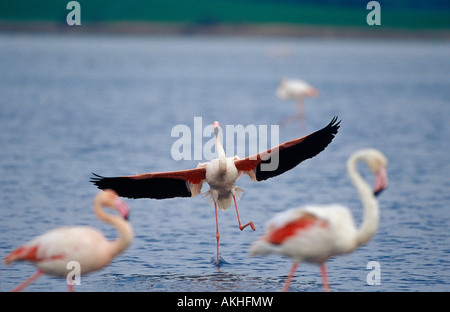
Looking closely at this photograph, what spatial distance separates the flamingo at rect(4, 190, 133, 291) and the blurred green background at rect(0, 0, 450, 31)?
241 ft

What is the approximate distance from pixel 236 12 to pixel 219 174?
8246cm

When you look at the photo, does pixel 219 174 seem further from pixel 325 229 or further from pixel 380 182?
pixel 380 182

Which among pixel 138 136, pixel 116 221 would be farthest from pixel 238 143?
pixel 116 221

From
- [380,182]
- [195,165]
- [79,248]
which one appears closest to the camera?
[380,182]

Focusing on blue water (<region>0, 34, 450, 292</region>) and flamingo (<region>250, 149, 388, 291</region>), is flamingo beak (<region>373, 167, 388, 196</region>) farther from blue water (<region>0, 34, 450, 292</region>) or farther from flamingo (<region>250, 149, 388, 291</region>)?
blue water (<region>0, 34, 450, 292</region>)

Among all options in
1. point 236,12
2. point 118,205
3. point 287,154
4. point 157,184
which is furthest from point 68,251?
point 236,12

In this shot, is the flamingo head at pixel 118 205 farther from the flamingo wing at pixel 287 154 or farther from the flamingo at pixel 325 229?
the flamingo wing at pixel 287 154

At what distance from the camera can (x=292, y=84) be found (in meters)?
24.8

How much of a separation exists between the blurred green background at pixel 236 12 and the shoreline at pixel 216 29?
402 mm

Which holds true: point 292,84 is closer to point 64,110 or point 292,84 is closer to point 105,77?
point 64,110

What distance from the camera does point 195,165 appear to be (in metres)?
18.5

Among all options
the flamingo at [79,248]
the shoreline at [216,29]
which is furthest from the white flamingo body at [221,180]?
the shoreline at [216,29]

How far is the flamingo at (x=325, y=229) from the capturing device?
7.07 metres
